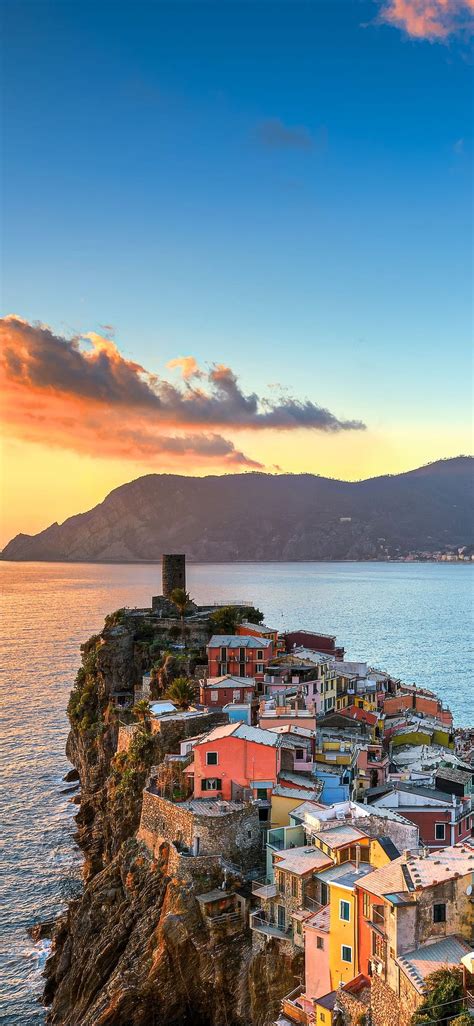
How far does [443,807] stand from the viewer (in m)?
37.0

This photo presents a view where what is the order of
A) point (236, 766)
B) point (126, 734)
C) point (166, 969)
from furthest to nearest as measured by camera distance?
point (126, 734) < point (236, 766) < point (166, 969)

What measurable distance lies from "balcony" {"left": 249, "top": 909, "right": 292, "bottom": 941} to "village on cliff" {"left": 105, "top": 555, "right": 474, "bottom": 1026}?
0.05m

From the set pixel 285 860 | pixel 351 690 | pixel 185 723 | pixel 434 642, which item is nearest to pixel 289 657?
pixel 351 690

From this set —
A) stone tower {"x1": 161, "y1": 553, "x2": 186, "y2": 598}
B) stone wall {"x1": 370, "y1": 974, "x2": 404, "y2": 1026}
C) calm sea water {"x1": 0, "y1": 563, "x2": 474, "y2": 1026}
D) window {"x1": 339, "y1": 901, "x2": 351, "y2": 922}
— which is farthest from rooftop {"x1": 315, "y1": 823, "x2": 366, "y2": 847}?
stone tower {"x1": 161, "y1": 553, "x2": 186, "y2": 598}

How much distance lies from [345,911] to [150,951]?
12.4 metres

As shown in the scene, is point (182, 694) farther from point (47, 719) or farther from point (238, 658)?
point (47, 719)

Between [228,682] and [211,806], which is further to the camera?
[228,682]

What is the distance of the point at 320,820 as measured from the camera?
32.5 meters

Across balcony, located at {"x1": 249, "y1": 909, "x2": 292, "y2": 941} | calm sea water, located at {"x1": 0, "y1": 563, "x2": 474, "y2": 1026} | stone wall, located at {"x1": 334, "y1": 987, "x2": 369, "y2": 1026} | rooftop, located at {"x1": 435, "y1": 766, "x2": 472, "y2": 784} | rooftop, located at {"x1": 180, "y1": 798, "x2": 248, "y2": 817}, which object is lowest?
calm sea water, located at {"x1": 0, "y1": 563, "x2": 474, "y2": 1026}

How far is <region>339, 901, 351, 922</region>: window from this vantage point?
82.3 feet

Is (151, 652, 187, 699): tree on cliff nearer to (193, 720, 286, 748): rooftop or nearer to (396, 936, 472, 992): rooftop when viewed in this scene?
(193, 720, 286, 748): rooftop

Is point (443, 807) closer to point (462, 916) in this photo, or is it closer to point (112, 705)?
point (462, 916)

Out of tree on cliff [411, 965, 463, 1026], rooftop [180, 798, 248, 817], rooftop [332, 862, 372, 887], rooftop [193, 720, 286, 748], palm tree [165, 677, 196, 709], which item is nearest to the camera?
tree on cliff [411, 965, 463, 1026]

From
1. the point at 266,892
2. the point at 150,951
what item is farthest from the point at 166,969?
the point at 266,892
